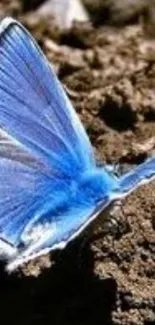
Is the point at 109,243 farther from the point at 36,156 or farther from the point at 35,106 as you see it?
the point at 35,106

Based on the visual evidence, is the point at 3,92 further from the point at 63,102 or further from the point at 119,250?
the point at 119,250

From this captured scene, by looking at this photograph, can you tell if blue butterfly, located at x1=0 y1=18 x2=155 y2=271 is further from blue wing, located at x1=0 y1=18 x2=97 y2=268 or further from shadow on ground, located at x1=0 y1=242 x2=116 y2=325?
shadow on ground, located at x1=0 y1=242 x2=116 y2=325

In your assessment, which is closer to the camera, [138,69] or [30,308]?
[30,308]

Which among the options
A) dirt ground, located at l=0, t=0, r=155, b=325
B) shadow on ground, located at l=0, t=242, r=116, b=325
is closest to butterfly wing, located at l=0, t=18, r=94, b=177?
dirt ground, located at l=0, t=0, r=155, b=325

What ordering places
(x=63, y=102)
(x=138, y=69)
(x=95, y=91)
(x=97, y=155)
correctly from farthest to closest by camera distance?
(x=138, y=69), (x=95, y=91), (x=97, y=155), (x=63, y=102)

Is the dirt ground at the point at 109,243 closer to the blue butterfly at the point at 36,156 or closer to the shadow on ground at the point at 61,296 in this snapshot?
the shadow on ground at the point at 61,296

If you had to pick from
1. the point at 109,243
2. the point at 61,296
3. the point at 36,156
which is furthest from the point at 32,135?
the point at 61,296

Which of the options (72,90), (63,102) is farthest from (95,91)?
(63,102)
